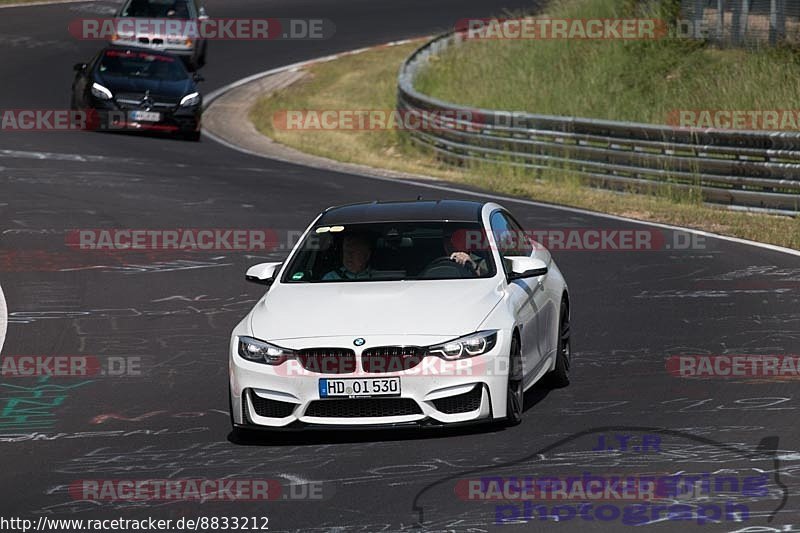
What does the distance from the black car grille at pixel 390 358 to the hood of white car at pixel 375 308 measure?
0.11 metres

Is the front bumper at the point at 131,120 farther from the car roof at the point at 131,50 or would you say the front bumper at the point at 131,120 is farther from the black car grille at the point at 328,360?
the black car grille at the point at 328,360

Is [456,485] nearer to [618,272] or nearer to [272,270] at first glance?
[272,270]

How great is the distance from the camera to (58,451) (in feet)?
30.5

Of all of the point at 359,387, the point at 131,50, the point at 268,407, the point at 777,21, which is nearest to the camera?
the point at 359,387

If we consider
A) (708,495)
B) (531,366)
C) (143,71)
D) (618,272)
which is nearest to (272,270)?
(531,366)

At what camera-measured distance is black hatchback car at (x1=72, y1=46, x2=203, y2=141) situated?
28828 mm

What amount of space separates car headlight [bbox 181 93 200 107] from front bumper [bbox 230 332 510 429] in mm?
20511

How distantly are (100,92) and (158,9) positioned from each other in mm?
9067

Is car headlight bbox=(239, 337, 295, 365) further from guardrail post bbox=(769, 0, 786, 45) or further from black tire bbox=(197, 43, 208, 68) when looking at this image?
black tire bbox=(197, 43, 208, 68)

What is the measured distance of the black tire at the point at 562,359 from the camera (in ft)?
35.8

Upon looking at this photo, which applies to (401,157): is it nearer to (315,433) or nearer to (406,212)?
(406,212)

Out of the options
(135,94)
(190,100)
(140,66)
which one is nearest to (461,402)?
(135,94)

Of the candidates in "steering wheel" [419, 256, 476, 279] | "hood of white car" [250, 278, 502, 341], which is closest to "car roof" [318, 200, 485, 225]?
"steering wheel" [419, 256, 476, 279]

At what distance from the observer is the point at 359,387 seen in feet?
29.8
